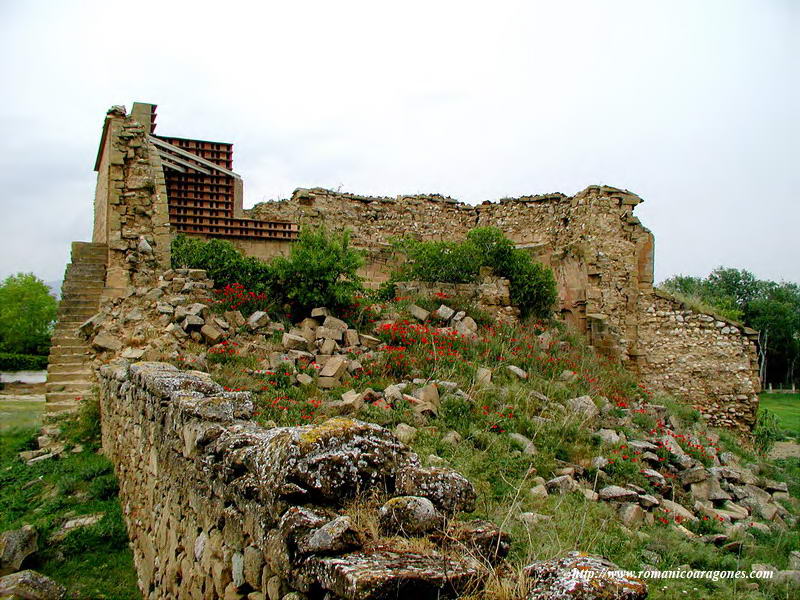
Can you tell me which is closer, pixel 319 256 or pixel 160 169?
pixel 319 256

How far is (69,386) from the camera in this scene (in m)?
10.1

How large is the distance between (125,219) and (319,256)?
4562 millimetres

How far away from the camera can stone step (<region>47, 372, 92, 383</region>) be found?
1021cm

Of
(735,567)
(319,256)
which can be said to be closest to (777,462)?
(735,567)

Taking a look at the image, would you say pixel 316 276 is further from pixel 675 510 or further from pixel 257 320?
pixel 675 510

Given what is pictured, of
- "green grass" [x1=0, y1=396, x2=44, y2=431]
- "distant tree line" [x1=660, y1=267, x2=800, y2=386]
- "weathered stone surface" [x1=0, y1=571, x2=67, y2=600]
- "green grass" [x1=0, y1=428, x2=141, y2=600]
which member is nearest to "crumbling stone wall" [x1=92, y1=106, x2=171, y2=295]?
"green grass" [x1=0, y1=396, x2=44, y2=431]

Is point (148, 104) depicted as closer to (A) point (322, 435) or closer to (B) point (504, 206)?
(B) point (504, 206)

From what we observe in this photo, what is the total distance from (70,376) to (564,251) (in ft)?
38.3

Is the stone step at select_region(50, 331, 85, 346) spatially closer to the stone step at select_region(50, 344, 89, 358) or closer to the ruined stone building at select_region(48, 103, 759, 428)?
the stone step at select_region(50, 344, 89, 358)

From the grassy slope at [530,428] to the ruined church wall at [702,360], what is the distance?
116 inches

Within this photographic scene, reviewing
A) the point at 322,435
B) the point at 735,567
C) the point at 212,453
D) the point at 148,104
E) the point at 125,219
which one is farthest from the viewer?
the point at 148,104

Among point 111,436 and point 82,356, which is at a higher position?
point 82,356

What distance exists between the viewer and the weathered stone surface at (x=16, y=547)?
5.43 m

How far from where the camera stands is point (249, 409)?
14.0 feet
